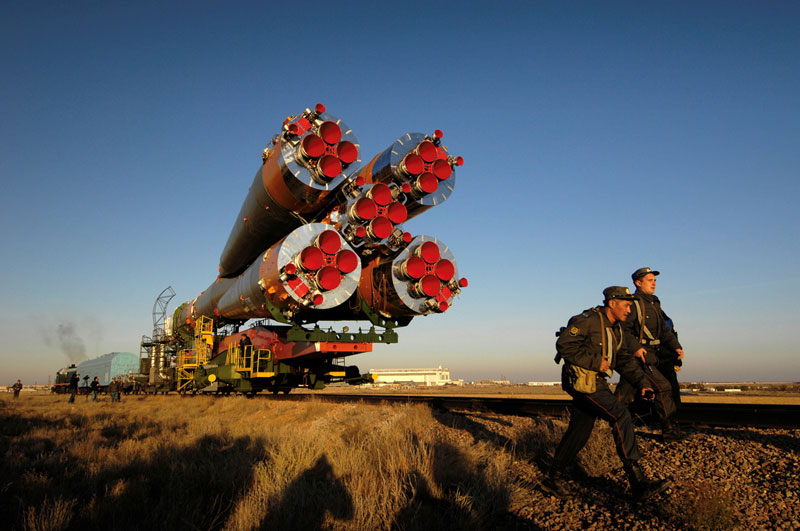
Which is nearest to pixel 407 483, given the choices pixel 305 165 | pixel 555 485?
pixel 555 485

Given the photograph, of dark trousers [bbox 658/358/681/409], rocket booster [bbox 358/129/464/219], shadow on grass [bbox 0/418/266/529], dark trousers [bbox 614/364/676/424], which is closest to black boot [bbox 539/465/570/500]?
dark trousers [bbox 614/364/676/424]

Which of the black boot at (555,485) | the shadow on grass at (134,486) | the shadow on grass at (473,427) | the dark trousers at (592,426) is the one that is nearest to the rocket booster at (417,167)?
the shadow on grass at (473,427)

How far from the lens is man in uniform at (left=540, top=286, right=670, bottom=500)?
3.97 meters

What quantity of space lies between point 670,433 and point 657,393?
50 cm

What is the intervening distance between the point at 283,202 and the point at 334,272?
9.15 ft

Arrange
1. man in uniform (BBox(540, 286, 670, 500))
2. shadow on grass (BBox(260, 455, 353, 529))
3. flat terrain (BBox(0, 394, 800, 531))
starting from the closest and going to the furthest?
1. flat terrain (BBox(0, 394, 800, 531))
2. shadow on grass (BBox(260, 455, 353, 529))
3. man in uniform (BBox(540, 286, 670, 500))

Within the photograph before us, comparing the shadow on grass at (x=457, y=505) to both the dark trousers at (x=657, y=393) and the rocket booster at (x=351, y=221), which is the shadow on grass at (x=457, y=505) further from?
the rocket booster at (x=351, y=221)

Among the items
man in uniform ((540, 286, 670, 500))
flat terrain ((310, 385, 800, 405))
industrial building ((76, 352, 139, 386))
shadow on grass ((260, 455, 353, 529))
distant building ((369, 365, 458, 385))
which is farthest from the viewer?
distant building ((369, 365, 458, 385))

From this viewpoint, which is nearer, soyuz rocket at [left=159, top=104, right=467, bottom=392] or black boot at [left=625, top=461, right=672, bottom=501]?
black boot at [left=625, top=461, right=672, bottom=501]

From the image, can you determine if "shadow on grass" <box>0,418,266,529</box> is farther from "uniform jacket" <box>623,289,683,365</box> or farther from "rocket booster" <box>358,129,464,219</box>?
"rocket booster" <box>358,129,464,219</box>

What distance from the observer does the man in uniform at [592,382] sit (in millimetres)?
3967

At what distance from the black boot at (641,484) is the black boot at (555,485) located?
1.81ft

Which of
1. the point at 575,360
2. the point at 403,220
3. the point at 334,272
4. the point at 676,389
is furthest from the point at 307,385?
the point at 575,360

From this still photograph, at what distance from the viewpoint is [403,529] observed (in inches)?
142
